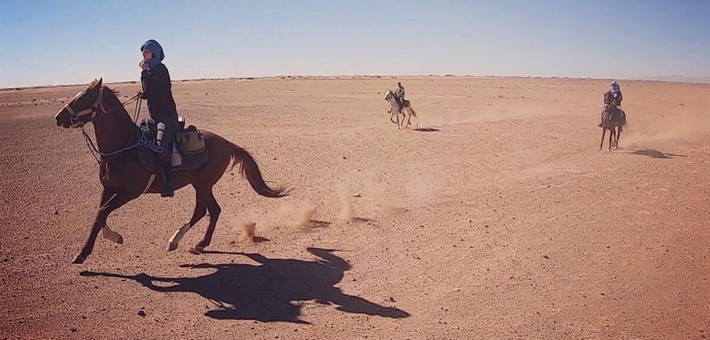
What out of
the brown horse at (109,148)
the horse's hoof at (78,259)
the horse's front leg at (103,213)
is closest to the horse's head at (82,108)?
the brown horse at (109,148)

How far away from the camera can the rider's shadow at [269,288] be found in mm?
6668

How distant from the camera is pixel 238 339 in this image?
235 inches

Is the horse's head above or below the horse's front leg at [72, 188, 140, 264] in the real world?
above

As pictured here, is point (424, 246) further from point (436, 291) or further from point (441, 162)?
point (441, 162)

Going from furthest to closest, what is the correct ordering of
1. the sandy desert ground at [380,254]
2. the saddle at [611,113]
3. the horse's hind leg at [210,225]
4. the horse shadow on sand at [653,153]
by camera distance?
the saddle at [611,113]
the horse shadow on sand at [653,153]
the horse's hind leg at [210,225]
the sandy desert ground at [380,254]

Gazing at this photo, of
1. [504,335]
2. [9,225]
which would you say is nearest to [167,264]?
[9,225]

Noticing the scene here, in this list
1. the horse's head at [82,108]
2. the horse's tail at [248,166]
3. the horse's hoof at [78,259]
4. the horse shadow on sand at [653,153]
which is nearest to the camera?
the horse's head at [82,108]

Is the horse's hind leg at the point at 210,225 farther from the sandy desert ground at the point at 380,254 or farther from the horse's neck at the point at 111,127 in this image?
the horse's neck at the point at 111,127

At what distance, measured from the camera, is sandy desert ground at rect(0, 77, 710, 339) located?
643 cm

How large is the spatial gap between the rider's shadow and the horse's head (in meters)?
2.10

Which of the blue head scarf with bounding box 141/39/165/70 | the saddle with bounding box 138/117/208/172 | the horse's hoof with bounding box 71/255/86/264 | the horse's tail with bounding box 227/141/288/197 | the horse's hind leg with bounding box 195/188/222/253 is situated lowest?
the horse's hoof with bounding box 71/255/86/264

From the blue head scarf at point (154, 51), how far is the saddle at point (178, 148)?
80 centimetres

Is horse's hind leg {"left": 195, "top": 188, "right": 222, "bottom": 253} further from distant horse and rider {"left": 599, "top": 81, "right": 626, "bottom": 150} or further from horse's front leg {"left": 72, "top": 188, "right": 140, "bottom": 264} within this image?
distant horse and rider {"left": 599, "top": 81, "right": 626, "bottom": 150}

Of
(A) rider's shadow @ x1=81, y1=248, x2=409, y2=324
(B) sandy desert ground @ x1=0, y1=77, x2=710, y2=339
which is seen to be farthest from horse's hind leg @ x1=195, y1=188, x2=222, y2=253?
(A) rider's shadow @ x1=81, y1=248, x2=409, y2=324
